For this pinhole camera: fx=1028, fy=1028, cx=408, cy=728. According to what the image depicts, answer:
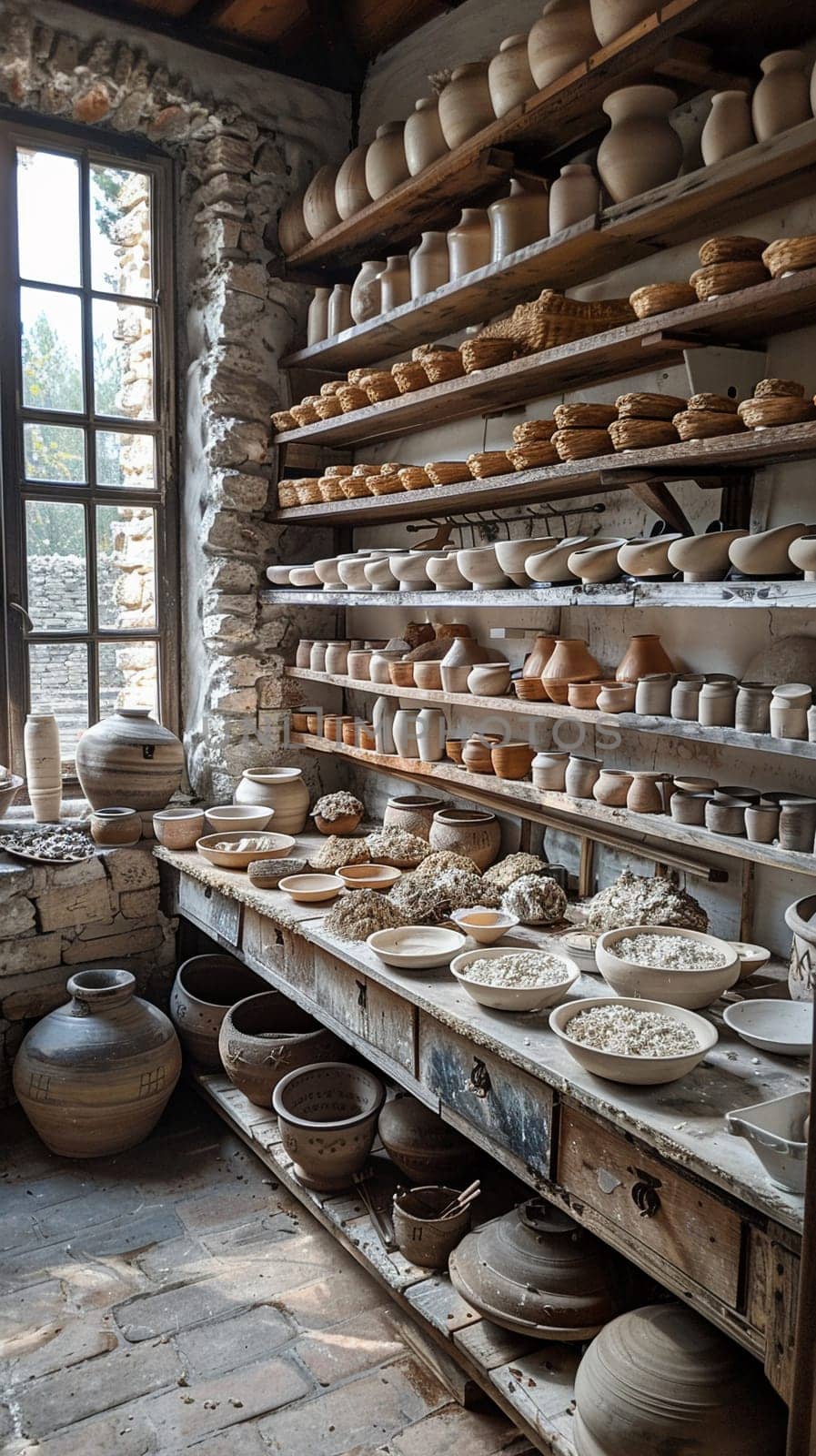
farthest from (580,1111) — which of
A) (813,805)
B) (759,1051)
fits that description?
(813,805)

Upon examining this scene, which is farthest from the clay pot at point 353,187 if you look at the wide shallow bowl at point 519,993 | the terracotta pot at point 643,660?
the wide shallow bowl at point 519,993

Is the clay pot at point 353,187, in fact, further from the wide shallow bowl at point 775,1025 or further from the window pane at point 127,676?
the wide shallow bowl at point 775,1025

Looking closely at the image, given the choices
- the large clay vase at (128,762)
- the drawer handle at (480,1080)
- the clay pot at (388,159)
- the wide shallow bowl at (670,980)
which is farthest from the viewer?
the large clay vase at (128,762)

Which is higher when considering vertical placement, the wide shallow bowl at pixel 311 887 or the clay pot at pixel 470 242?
the clay pot at pixel 470 242

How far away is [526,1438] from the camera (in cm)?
214

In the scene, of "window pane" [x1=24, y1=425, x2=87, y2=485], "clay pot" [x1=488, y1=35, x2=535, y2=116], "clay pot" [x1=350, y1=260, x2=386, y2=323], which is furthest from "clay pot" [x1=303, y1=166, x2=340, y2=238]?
"window pane" [x1=24, y1=425, x2=87, y2=485]

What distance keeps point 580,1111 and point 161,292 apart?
3499 mm

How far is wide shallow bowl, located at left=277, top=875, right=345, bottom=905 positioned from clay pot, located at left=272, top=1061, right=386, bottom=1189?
48cm

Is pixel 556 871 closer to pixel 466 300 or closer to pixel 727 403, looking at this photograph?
pixel 727 403

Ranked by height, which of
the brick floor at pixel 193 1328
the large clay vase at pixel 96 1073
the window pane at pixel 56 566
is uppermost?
the window pane at pixel 56 566

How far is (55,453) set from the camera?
12.7 feet

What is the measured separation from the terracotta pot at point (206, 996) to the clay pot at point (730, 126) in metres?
2.80

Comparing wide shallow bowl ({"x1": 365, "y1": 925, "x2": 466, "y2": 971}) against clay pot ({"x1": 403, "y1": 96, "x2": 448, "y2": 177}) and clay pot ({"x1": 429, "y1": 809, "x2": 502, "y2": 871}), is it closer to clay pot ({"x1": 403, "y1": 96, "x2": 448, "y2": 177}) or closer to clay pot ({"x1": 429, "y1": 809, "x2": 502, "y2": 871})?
clay pot ({"x1": 429, "y1": 809, "x2": 502, "y2": 871})

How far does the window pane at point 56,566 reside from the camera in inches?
151
